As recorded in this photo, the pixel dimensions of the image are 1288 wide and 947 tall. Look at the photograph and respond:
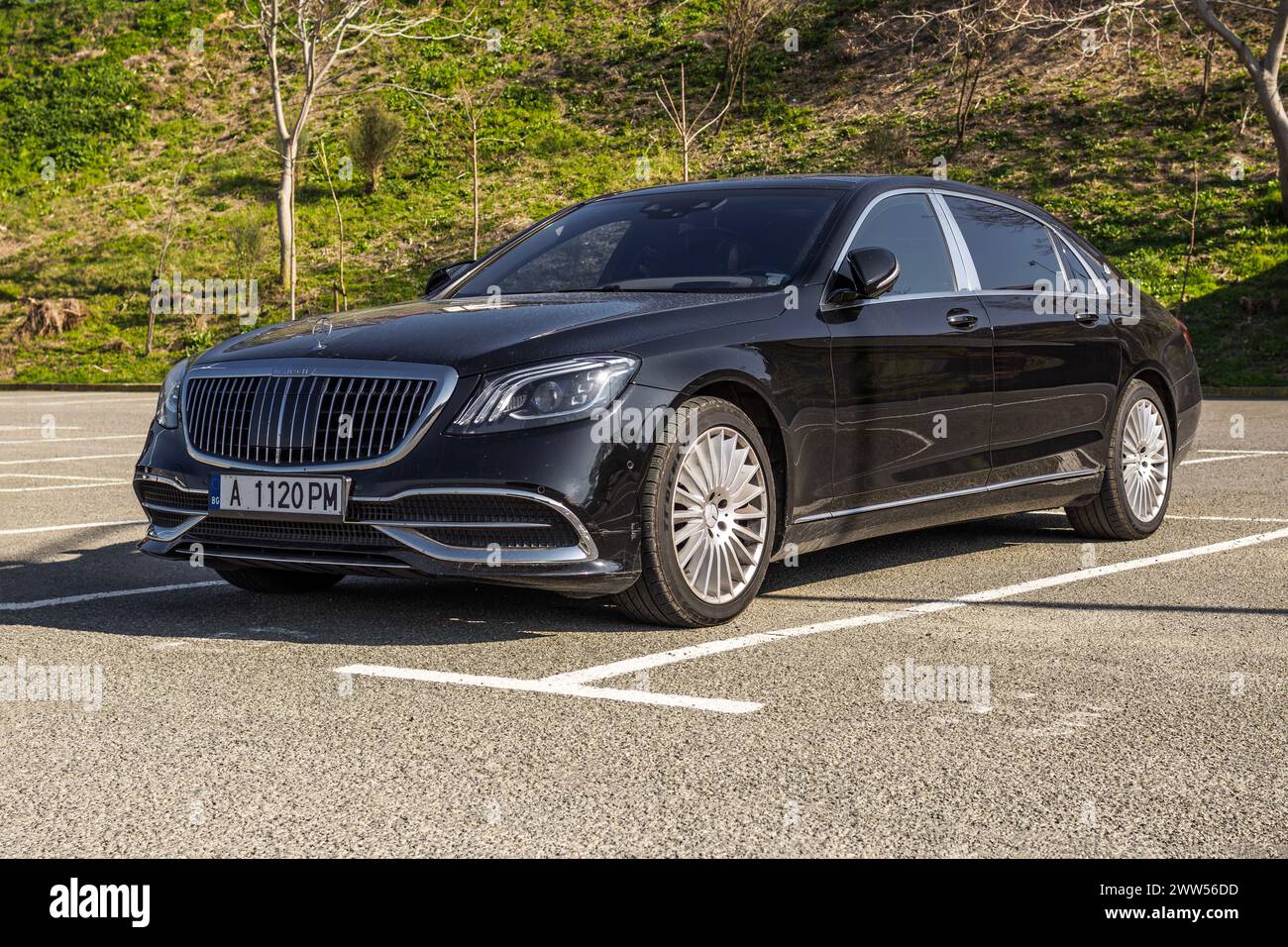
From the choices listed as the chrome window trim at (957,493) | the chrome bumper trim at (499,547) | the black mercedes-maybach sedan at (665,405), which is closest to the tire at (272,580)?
the black mercedes-maybach sedan at (665,405)

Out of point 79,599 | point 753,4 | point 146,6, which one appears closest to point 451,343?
point 79,599

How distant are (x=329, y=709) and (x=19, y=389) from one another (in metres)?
27.6

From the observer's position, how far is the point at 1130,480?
828 cm

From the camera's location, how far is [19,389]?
1182 inches

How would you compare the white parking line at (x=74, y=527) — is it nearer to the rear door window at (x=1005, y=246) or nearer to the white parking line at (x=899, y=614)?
the white parking line at (x=899, y=614)

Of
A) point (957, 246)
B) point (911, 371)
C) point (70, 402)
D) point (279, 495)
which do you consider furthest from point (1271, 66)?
point (279, 495)

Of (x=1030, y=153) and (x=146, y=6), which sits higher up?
(x=146, y=6)

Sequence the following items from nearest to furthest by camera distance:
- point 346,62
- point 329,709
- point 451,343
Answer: point 329,709, point 451,343, point 346,62

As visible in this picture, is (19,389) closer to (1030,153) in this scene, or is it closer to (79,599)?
(1030,153)

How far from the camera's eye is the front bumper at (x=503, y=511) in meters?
5.48

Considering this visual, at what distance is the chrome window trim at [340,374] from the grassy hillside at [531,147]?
69.0 ft

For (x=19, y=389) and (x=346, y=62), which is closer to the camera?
(x=19, y=389)

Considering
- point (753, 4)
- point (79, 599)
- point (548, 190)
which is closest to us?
point (79, 599)

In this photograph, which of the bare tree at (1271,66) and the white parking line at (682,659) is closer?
the white parking line at (682,659)
